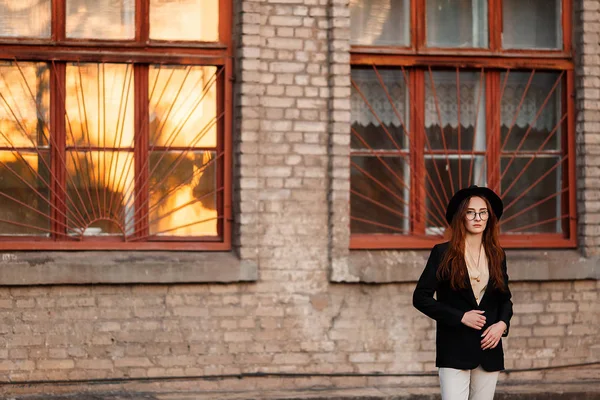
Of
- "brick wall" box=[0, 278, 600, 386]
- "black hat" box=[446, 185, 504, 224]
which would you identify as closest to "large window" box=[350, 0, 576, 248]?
"brick wall" box=[0, 278, 600, 386]

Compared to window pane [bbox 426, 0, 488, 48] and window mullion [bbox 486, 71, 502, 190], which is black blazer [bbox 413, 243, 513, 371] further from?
window pane [bbox 426, 0, 488, 48]

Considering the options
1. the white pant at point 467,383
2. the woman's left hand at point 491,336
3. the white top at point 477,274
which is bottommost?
the white pant at point 467,383

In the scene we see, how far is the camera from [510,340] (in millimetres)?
9477

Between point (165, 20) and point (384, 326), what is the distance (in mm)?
2869

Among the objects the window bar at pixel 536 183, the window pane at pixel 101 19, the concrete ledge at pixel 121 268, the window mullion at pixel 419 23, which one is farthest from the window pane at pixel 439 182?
the window pane at pixel 101 19

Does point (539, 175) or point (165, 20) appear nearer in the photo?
point (165, 20)

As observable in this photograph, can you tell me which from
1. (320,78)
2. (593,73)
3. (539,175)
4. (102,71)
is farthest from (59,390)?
(593,73)

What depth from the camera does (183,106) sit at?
928cm

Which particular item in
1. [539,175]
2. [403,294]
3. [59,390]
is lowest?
[59,390]

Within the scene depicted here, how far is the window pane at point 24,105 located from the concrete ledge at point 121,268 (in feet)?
2.84

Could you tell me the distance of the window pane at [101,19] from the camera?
29.8ft

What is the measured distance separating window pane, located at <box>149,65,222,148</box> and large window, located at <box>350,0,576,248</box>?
1.13m

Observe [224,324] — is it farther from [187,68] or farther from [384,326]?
[187,68]

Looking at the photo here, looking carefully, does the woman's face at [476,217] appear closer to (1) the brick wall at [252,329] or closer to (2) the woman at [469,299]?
(2) the woman at [469,299]
